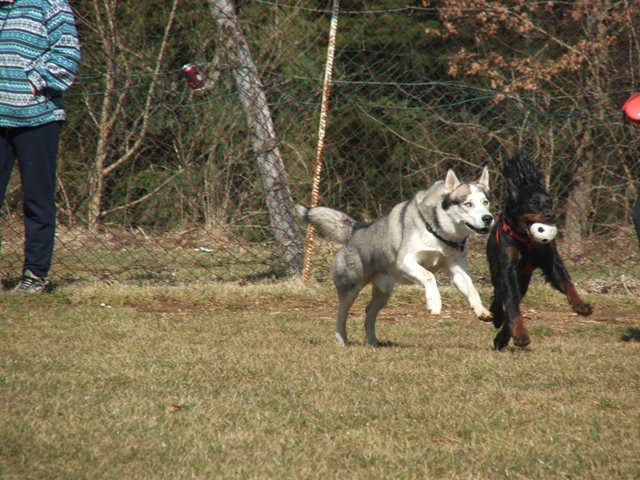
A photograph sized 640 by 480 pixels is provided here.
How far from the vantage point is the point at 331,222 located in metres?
6.61

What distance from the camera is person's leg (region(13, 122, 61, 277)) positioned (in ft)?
22.9

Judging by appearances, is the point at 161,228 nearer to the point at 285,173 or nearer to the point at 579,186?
the point at 285,173

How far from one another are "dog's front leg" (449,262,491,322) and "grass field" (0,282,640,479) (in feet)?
0.79

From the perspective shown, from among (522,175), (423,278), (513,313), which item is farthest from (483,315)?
(522,175)

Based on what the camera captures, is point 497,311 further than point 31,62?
No

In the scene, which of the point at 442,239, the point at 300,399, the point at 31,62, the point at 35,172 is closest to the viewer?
the point at 300,399

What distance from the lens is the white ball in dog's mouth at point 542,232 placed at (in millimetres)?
5402

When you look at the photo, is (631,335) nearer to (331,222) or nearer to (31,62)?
(331,222)

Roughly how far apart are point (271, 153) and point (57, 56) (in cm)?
238

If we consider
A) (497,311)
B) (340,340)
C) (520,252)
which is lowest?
(340,340)

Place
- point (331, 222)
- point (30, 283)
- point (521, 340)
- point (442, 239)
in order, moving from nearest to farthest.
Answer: point (521, 340), point (442, 239), point (331, 222), point (30, 283)

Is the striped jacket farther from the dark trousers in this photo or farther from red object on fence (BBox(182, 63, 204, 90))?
red object on fence (BBox(182, 63, 204, 90))

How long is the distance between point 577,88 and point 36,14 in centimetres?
572

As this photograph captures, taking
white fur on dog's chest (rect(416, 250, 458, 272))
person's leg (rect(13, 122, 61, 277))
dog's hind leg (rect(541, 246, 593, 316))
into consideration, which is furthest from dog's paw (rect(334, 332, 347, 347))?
person's leg (rect(13, 122, 61, 277))
